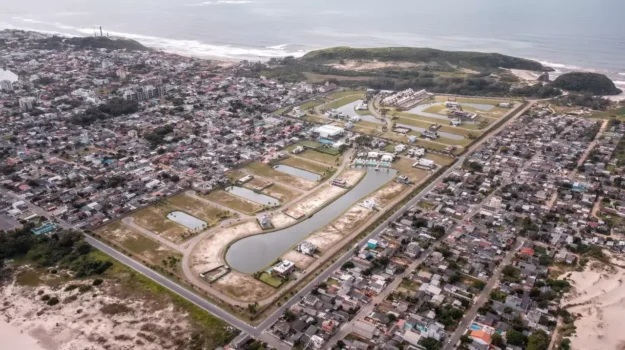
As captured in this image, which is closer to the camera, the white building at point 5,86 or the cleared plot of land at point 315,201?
the cleared plot of land at point 315,201

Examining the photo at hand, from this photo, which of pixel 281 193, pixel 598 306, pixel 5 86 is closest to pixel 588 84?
pixel 598 306

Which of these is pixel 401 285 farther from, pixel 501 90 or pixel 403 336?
pixel 501 90

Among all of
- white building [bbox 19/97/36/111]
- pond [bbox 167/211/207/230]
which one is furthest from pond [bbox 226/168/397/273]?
white building [bbox 19/97/36/111]

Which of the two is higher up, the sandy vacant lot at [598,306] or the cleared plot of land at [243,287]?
the sandy vacant lot at [598,306]

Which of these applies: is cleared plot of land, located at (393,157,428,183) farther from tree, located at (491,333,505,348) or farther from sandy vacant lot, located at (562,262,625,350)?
tree, located at (491,333,505,348)

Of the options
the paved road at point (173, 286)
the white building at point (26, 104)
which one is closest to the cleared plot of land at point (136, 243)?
the paved road at point (173, 286)

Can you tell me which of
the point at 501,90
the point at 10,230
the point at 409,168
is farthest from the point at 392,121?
the point at 10,230

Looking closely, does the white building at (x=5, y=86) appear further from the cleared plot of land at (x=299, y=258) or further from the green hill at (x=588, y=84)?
the green hill at (x=588, y=84)
